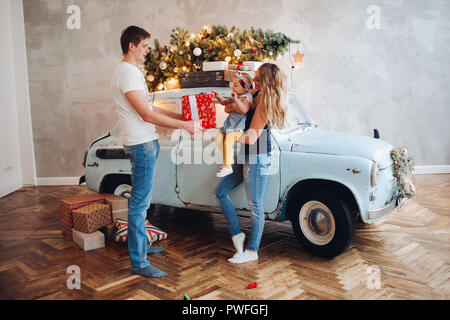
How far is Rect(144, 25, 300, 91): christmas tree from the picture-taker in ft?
14.3

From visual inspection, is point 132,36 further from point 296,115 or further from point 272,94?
point 296,115

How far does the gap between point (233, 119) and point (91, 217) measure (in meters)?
1.82

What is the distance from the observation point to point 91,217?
3.59 m

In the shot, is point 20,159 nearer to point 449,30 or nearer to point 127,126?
point 127,126

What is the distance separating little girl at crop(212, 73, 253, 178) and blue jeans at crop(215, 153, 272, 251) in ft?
0.42

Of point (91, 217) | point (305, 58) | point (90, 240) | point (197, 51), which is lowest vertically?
point (90, 240)

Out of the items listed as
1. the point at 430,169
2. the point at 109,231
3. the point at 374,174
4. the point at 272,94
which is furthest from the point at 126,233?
the point at 430,169

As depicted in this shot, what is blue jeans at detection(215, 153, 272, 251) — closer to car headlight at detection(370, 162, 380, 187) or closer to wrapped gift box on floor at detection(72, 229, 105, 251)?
car headlight at detection(370, 162, 380, 187)

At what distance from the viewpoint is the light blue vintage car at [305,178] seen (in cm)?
295

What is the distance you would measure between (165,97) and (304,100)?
A: 143 inches

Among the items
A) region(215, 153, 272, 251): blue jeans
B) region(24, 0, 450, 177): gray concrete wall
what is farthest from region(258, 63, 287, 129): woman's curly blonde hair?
region(24, 0, 450, 177): gray concrete wall

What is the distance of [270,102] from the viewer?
2.82 metres

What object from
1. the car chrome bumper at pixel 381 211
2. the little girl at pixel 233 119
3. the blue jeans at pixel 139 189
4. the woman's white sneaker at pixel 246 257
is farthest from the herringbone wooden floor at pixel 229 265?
the little girl at pixel 233 119
